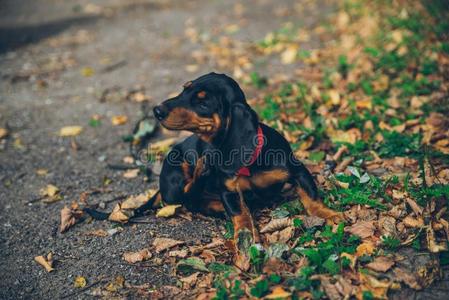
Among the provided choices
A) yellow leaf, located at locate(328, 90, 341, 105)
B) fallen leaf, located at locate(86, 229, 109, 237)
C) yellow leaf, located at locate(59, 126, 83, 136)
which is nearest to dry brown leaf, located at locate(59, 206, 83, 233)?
fallen leaf, located at locate(86, 229, 109, 237)

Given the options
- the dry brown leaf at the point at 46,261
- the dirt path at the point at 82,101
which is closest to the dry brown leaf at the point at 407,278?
the dirt path at the point at 82,101

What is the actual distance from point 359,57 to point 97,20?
233 inches

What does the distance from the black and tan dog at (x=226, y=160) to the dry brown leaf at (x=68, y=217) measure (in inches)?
29.7

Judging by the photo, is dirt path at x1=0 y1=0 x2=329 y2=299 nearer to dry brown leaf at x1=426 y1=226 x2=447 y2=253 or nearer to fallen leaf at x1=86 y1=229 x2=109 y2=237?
fallen leaf at x1=86 y1=229 x2=109 y2=237

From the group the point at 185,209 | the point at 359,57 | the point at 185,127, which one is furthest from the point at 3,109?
the point at 359,57

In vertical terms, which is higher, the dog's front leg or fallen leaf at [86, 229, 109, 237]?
the dog's front leg

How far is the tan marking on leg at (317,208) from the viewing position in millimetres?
3197

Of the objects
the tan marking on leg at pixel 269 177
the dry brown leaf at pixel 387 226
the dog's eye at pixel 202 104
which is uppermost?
the dog's eye at pixel 202 104

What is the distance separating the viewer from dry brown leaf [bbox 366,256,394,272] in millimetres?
2719

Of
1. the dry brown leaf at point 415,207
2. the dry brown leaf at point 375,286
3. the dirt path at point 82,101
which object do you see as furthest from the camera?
the dirt path at point 82,101

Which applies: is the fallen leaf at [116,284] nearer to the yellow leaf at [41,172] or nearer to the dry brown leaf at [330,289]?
the dry brown leaf at [330,289]

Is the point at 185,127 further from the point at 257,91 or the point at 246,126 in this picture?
the point at 257,91

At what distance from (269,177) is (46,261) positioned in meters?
1.68

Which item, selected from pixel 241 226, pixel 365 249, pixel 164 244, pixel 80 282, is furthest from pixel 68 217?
pixel 365 249
